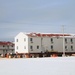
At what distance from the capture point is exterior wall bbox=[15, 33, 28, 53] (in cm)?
8121

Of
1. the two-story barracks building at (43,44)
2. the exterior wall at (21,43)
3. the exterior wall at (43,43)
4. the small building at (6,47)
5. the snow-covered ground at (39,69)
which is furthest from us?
the small building at (6,47)

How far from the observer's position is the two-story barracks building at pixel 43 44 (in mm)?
80188

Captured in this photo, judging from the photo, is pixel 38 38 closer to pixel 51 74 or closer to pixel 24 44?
pixel 24 44

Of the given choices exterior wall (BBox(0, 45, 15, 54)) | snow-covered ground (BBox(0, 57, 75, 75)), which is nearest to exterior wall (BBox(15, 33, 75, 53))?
exterior wall (BBox(0, 45, 15, 54))

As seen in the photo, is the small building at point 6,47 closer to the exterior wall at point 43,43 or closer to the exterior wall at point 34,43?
the exterior wall at point 43,43

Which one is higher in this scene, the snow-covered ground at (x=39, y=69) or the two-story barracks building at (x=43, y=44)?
the two-story barracks building at (x=43, y=44)

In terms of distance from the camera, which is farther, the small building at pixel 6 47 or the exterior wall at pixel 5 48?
the small building at pixel 6 47

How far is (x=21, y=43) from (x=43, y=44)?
717cm

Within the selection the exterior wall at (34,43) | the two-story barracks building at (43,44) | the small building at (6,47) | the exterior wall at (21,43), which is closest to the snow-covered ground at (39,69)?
the two-story barracks building at (43,44)

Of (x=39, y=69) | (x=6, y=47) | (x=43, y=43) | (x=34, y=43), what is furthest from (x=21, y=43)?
(x=39, y=69)

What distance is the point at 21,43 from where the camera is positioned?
83.9 meters

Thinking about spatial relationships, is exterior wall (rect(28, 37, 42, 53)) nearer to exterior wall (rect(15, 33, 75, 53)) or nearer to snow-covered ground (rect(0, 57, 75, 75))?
exterior wall (rect(15, 33, 75, 53))

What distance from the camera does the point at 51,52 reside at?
264 ft

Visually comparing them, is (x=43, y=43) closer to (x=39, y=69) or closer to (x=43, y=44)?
(x=43, y=44)
